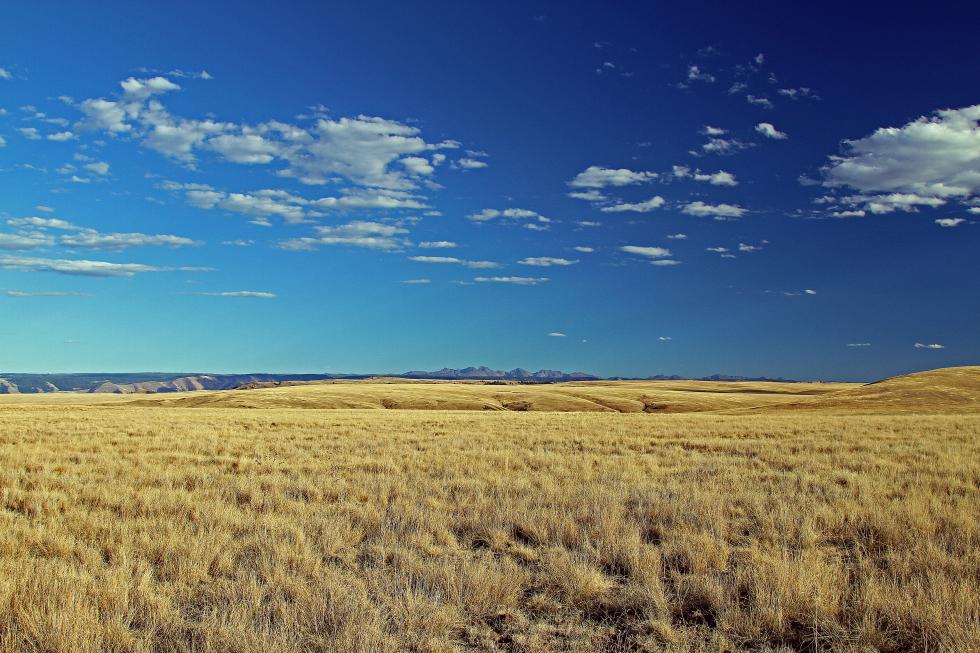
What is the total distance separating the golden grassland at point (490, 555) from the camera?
5.29 m

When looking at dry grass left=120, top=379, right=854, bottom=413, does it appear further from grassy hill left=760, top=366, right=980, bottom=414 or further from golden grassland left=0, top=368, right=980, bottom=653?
golden grassland left=0, top=368, right=980, bottom=653

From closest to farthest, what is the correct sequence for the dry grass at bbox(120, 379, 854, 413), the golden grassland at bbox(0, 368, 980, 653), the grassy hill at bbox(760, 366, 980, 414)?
the golden grassland at bbox(0, 368, 980, 653)
the grassy hill at bbox(760, 366, 980, 414)
the dry grass at bbox(120, 379, 854, 413)

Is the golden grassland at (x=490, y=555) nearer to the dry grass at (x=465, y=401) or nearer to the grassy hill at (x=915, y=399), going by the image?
the grassy hill at (x=915, y=399)

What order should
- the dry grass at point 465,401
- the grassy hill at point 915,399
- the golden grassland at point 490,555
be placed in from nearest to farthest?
the golden grassland at point 490,555
the grassy hill at point 915,399
the dry grass at point 465,401

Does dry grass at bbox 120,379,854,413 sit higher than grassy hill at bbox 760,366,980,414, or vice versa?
grassy hill at bbox 760,366,980,414

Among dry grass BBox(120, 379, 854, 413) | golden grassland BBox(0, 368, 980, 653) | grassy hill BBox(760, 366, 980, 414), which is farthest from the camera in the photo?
dry grass BBox(120, 379, 854, 413)

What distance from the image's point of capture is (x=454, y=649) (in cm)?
499

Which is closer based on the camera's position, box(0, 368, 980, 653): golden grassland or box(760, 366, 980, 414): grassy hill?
box(0, 368, 980, 653): golden grassland

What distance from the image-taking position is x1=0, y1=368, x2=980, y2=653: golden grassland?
5.29 m

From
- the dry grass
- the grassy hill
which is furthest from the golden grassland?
the dry grass

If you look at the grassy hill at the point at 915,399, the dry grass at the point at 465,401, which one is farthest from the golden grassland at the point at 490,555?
the dry grass at the point at 465,401

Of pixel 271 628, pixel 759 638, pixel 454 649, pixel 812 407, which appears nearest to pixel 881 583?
pixel 759 638

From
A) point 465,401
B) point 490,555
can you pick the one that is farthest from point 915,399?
point 490,555

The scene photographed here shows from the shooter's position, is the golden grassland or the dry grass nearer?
the golden grassland
